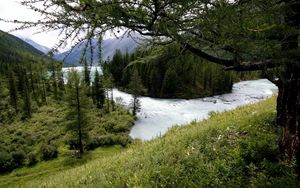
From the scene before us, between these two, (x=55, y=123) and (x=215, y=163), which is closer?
(x=215, y=163)

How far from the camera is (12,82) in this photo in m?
76.6

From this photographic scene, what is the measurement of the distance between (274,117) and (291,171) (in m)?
3.32

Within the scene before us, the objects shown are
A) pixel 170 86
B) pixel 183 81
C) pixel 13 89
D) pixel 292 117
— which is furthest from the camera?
pixel 183 81

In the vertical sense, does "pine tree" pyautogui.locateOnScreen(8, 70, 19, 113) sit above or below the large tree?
below

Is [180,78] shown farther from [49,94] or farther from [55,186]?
[55,186]

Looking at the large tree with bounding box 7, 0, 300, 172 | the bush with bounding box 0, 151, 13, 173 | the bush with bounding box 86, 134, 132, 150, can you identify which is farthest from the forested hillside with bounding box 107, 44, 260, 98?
the large tree with bounding box 7, 0, 300, 172

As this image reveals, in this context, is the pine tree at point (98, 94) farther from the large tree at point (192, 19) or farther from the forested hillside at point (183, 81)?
the large tree at point (192, 19)

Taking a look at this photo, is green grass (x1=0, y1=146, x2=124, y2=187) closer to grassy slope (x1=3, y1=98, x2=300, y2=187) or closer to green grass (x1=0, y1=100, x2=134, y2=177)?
green grass (x1=0, y1=100, x2=134, y2=177)

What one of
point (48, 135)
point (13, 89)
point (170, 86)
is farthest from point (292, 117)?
point (170, 86)

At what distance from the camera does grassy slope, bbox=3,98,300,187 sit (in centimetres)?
710

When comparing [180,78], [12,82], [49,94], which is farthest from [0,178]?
[180,78]

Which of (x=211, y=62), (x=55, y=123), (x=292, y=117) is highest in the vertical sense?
(x=211, y=62)

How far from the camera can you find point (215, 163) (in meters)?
7.94

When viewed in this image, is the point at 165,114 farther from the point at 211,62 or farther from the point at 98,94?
the point at 211,62
